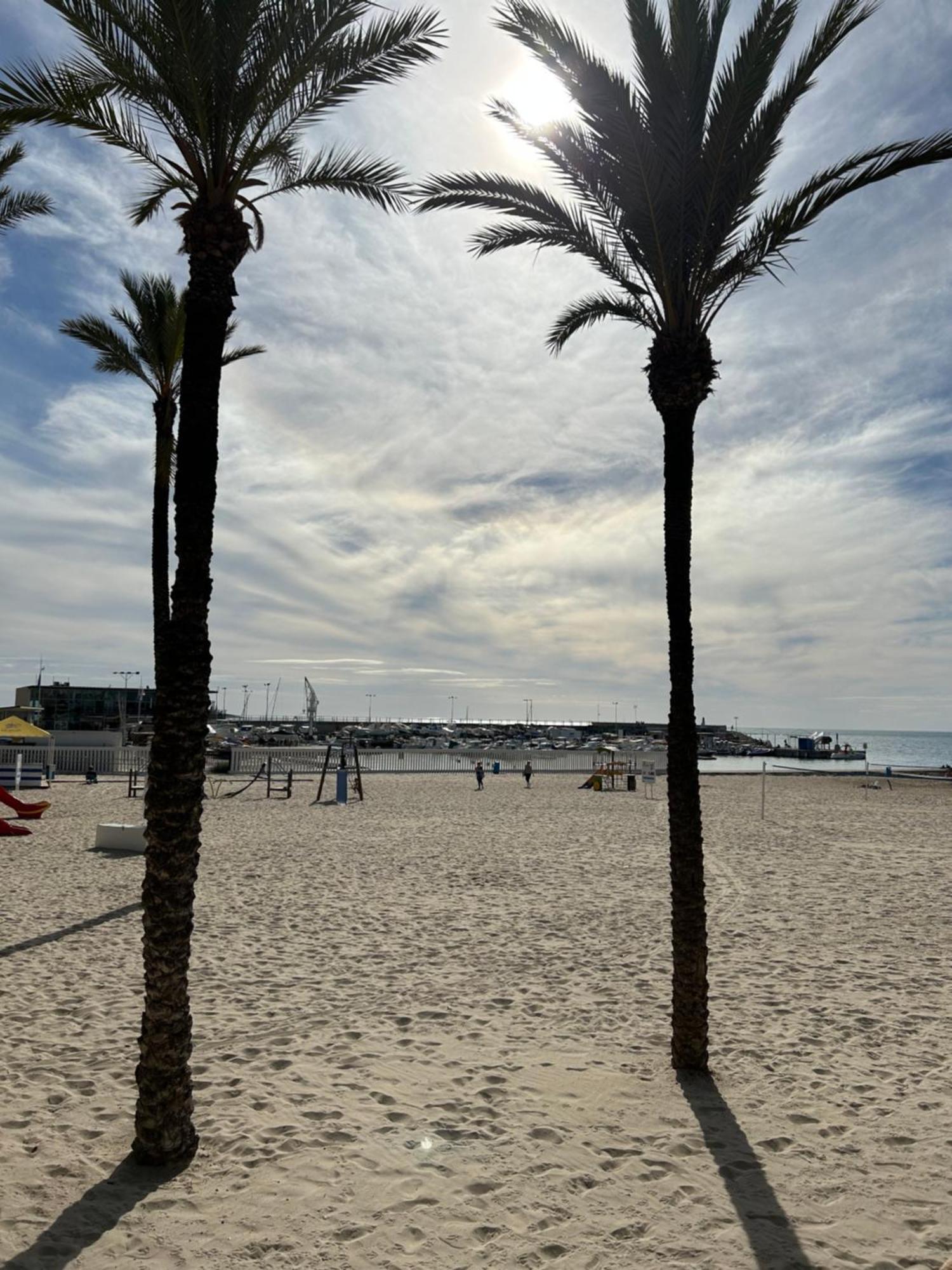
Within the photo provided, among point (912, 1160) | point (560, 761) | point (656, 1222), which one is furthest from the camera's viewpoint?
point (560, 761)

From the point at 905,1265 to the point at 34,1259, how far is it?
4422 mm

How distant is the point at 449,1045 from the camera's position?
24.1 ft

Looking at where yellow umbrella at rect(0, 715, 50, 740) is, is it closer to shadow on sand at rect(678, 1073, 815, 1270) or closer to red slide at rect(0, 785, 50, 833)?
red slide at rect(0, 785, 50, 833)

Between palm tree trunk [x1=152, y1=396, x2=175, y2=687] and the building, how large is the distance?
2133 inches

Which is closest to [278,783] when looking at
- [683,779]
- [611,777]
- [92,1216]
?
[611,777]

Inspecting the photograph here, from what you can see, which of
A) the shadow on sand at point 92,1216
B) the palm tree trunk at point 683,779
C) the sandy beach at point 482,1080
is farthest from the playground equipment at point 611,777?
the shadow on sand at point 92,1216

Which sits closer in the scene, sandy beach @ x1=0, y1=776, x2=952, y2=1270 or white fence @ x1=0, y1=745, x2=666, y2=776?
sandy beach @ x1=0, y1=776, x2=952, y2=1270

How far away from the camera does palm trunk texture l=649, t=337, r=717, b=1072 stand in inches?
275

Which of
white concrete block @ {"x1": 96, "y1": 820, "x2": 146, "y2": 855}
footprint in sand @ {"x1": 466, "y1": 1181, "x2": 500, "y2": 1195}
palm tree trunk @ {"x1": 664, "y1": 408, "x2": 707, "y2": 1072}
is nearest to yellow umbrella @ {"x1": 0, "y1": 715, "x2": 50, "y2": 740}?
white concrete block @ {"x1": 96, "y1": 820, "x2": 146, "y2": 855}

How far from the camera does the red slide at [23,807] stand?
65.2ft

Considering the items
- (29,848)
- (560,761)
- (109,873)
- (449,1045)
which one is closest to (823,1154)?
(449,1045)

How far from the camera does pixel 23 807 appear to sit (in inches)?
802

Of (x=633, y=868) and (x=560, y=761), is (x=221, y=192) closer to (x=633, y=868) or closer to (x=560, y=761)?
(x=633, y=868)

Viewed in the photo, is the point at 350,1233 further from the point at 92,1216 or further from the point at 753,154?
the point at 753,154
